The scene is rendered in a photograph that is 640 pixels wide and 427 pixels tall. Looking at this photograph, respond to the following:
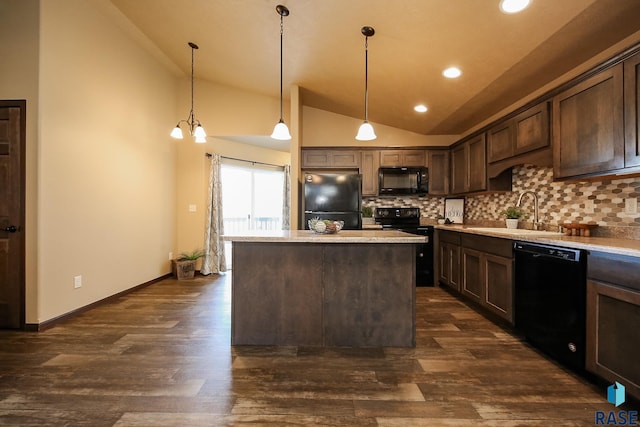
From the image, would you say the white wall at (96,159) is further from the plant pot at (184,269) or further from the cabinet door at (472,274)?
the cabinet door at (472,274)

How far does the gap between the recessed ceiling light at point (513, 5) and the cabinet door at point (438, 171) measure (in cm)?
273

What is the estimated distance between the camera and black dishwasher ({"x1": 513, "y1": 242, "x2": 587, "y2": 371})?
6.01 ft

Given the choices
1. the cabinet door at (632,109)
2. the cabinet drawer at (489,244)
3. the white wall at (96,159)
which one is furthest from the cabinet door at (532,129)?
the white wall at (96,159)

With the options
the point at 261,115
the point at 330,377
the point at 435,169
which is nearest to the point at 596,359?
Answer: the point at 330,377

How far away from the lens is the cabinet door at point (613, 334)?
1512mm

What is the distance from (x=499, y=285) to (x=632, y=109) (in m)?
1.63

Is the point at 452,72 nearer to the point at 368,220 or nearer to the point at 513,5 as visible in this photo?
the point at 513,5

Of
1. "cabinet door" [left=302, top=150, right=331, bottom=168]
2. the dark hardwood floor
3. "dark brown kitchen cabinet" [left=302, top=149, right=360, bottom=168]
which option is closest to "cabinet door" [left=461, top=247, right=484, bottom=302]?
the dark hardwood floor

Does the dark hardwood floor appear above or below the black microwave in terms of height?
below

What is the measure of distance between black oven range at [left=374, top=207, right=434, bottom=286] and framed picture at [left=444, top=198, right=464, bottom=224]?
0.55 metres

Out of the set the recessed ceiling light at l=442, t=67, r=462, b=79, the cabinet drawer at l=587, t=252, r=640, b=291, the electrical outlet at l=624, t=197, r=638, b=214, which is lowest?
the cabinet drawer at l=587, t=252, r=640, b=291

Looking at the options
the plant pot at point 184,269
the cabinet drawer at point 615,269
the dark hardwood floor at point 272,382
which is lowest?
the dark hardwood floor at point 272,382

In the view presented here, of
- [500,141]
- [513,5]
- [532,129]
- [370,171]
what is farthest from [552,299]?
[370,171]

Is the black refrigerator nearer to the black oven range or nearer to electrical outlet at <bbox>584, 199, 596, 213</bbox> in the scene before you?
the black oven range
